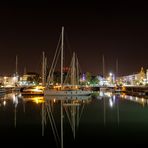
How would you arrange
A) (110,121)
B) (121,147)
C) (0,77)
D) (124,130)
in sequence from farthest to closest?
(0,77), (110,121), (124,130), (121,147)

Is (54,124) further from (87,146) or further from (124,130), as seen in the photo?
(87,146)

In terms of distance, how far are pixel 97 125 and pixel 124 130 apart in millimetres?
2701

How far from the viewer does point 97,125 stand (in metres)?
22.4

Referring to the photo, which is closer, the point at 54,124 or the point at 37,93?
the point at 54,124

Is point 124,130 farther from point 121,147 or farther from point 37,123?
point 37,123

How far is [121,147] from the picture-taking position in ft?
50.9

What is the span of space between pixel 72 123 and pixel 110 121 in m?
3.31

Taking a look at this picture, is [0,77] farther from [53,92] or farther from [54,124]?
[54,124]

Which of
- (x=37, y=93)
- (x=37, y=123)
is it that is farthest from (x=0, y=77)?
(x=37, y=123)

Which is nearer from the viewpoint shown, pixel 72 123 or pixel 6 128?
pixel 6 128

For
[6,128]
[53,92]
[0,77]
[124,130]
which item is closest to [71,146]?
[124,130]

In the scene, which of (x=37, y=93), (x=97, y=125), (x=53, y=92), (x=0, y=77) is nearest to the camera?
(x=97, y=125)

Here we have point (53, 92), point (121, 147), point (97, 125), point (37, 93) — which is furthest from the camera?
point (37, 93)

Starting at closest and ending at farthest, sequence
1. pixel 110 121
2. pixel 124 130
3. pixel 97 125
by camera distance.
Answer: pixel 124 130
pixel 97 125
pixel 110 121
